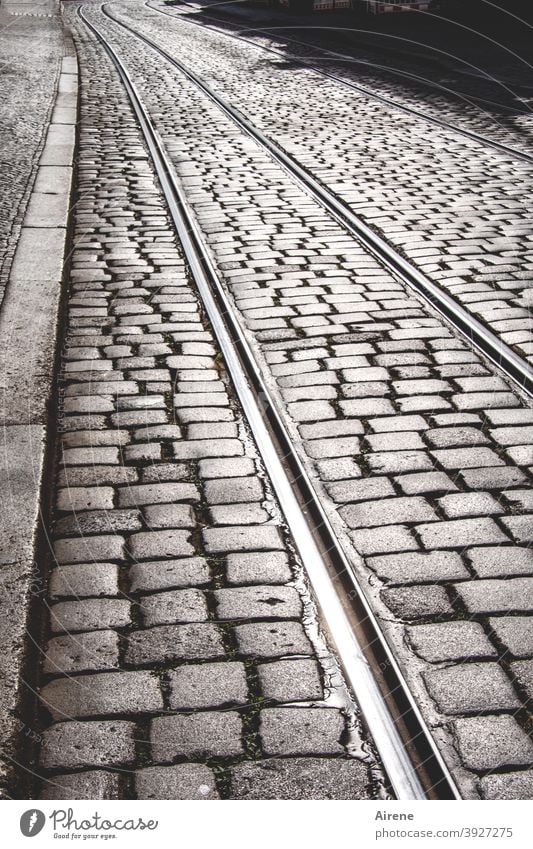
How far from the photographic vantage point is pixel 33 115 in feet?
40.0

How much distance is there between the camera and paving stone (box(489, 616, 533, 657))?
2.63 m

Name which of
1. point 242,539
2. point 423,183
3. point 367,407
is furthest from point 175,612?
point 423,183

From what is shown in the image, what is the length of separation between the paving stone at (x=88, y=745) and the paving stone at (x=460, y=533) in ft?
4.33

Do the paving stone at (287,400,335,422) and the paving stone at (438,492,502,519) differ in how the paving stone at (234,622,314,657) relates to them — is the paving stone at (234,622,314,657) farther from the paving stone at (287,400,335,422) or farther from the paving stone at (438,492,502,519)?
the paving stone at (287,400,335,422)

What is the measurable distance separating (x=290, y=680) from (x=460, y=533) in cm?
101

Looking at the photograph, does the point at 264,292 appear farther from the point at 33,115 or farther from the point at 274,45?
the point at 274,45

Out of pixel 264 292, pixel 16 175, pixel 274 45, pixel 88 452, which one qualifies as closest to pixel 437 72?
pixel 274 45

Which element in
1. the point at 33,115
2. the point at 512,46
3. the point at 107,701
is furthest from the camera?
the point at 512,46

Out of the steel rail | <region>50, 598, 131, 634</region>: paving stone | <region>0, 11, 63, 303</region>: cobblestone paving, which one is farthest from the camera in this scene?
<region>0, 11, 63, 303</region>: cobblestone paving

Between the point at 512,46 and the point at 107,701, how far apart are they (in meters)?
19.8

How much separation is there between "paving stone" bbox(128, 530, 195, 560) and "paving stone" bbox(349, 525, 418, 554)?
605mm

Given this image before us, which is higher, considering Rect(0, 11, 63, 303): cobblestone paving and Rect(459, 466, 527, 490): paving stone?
Rect(0, 11, 63, 303): cobblestone paving
